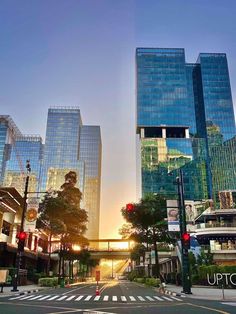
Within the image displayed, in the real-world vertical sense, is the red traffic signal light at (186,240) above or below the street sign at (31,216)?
below

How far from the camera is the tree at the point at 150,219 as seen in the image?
165 ft

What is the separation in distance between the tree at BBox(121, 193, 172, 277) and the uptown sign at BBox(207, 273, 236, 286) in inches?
477

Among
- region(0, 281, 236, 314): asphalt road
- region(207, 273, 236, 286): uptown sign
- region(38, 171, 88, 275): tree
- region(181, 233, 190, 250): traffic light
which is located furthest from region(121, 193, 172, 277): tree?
region(0, 281, 236, 314): asphalt road

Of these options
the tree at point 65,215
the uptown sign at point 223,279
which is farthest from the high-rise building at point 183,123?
the uptown sign at point 223,279

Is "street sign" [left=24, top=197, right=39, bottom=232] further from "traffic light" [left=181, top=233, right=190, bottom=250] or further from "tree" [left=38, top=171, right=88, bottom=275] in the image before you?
"tree" [left=38, top=171, right=88, bottom=275]

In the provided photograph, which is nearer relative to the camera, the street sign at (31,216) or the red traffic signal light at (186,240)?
the red traffic signal light at (186,240)

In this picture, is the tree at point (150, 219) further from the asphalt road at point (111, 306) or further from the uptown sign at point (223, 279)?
the asphalt road at point (111, 306)

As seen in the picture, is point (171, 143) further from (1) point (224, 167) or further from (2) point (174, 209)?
(2) point (174, 209)

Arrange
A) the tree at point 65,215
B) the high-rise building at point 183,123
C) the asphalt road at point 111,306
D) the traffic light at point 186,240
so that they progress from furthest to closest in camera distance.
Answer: the high-rise building at point 183,123 → the tree at point 65,215 → the traffic light at point 186,240 → the asphalt road at point 111,306

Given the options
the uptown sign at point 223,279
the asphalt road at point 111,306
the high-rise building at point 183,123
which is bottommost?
the asphalt road at point 111,306

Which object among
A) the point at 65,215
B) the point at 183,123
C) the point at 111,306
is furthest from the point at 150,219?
the point at 183,123

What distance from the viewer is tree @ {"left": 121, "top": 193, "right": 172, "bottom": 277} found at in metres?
50.2

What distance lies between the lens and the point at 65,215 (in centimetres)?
5553

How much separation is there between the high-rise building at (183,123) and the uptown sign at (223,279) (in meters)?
104
